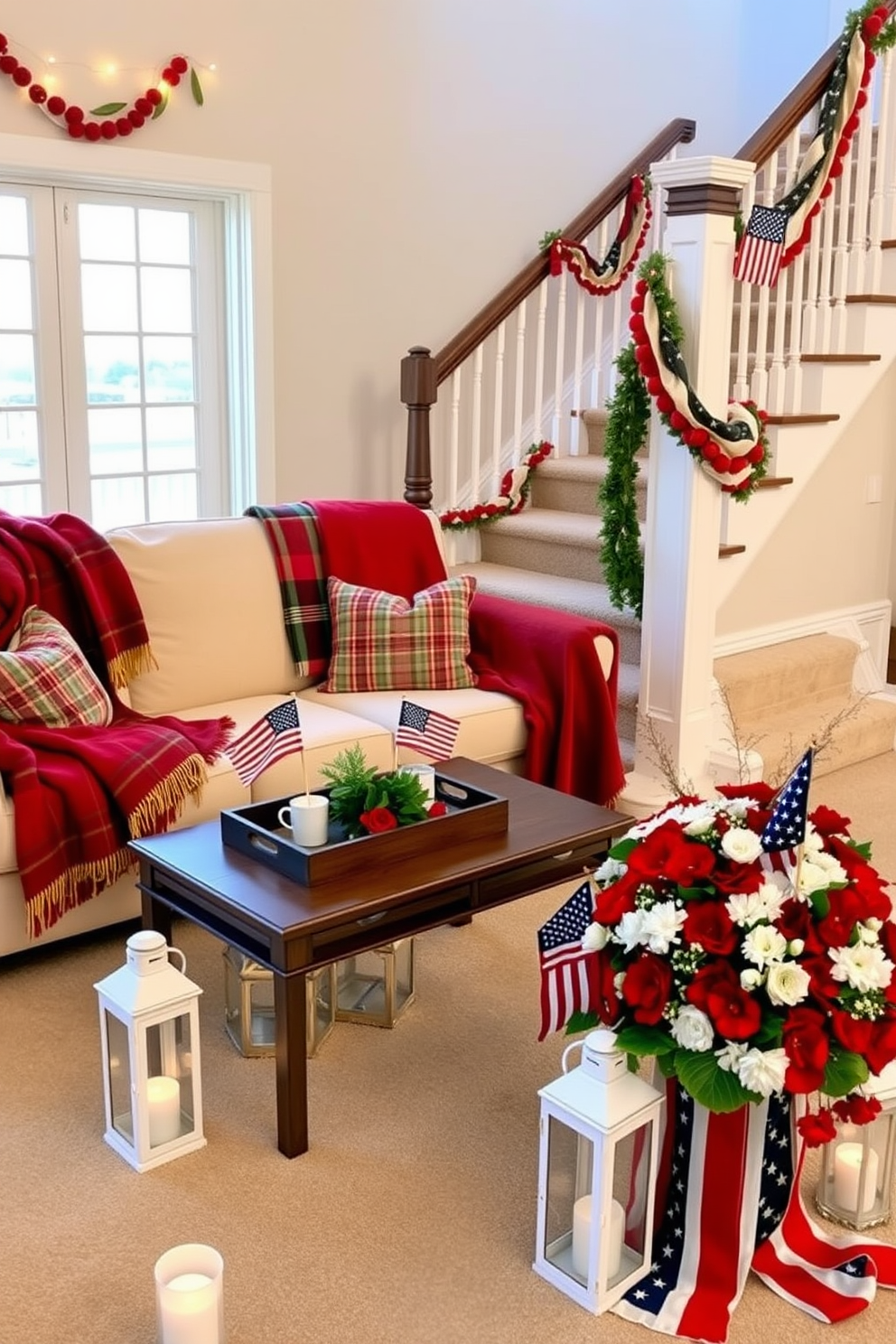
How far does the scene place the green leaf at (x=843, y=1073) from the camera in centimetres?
192

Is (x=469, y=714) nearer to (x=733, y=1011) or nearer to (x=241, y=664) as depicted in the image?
(x=241, y=664)

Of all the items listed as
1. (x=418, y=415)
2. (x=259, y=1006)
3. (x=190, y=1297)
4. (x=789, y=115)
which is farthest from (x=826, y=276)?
(x=190, y=1297)

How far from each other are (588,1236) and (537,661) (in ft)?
6.76

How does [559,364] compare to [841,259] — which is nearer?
[841,259]

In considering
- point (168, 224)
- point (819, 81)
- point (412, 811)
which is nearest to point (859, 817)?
point (412, 811)

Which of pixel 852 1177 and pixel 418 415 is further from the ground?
pixel 418 415

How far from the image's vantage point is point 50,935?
316cm

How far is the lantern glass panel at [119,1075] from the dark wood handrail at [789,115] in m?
3.25

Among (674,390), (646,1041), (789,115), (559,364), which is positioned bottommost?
(646,1041)

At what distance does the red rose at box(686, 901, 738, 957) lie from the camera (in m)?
1.92

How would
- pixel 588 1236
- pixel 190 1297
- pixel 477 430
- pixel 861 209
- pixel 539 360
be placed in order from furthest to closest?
pixel 539 360 → pixel 477 430 → pixel 861 209 → pixel 588 1236 → pixel 190 1297

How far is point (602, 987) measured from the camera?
2.06 metres

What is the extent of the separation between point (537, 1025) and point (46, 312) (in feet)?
10.1

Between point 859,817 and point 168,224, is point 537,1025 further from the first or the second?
point 168,224
